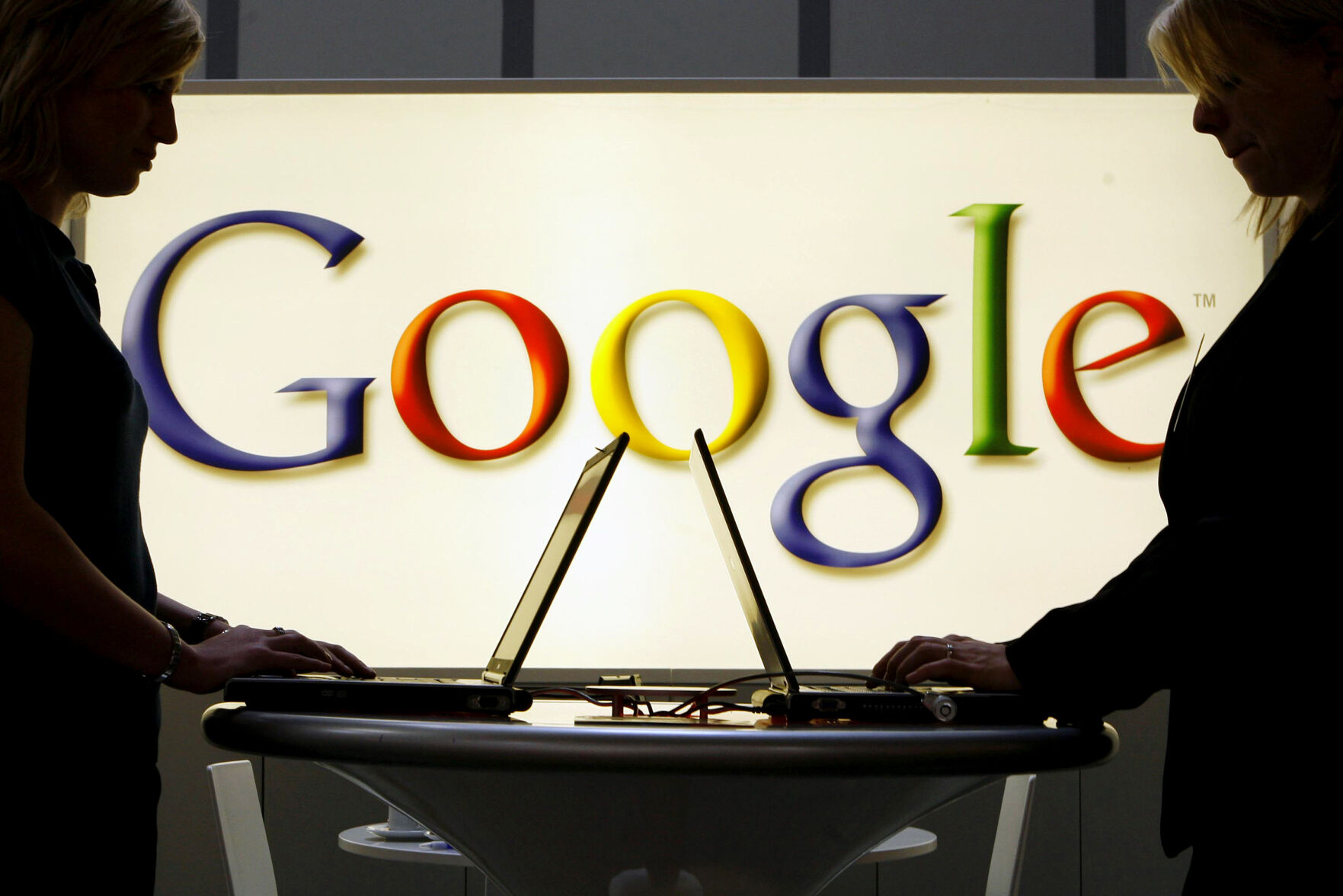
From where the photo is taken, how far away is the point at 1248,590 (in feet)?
3.91

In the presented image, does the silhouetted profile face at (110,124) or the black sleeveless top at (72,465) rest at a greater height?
the silhouetted profile face at (110,124)

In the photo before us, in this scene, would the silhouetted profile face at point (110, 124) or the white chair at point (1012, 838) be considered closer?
the silhouetted profile face at point (110, 124)

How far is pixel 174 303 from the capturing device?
4.12 metres

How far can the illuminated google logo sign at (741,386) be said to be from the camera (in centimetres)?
409

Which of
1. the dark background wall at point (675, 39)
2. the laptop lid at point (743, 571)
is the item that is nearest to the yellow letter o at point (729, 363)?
the dark background wall at point (675, 39)

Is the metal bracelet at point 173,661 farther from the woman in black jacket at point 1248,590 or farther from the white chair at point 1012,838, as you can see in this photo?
the white chair at point 1012,838

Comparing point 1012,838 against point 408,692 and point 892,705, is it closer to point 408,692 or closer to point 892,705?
point 892,705

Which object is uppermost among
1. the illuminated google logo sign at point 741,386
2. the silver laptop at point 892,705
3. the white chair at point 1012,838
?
the illuminated google logo sign at point 741,386

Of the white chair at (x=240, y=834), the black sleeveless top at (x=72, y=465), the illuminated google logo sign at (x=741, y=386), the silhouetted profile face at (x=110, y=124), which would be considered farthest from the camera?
the illuminated google logo sign at (x=741, y=386)

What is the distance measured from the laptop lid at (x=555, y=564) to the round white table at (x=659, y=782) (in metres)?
0.18

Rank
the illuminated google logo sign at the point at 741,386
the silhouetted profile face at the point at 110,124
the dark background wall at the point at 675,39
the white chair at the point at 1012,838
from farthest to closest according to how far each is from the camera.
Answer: the dark background wall at the point at 675,39, the illuminated google logo sign at the point at 741,386, the white chair at the point at 1012,838, the silhouetted profile face at the point at 110,124

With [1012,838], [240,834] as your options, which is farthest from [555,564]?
[1012,838]

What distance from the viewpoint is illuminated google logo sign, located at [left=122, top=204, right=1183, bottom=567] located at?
161 inches

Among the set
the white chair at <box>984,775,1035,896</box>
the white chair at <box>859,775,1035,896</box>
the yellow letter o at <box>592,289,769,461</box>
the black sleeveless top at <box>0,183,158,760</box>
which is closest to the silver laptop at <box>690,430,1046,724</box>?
the black sleeveless top at <box>0,183,158,760</box>
